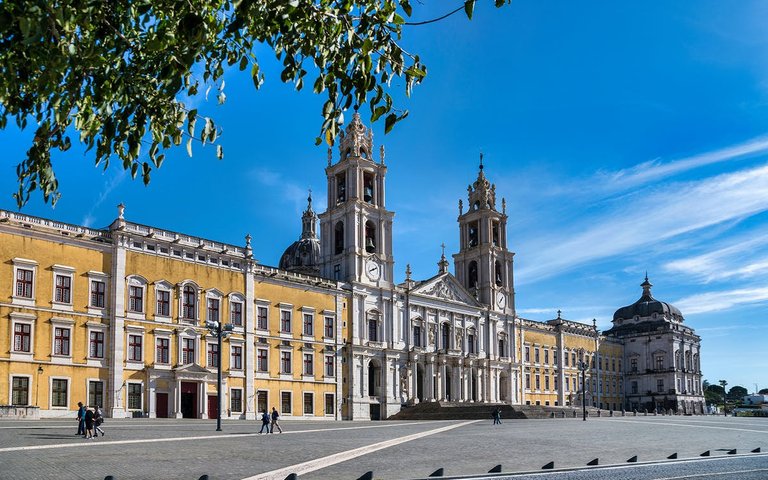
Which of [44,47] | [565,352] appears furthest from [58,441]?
[565,352]

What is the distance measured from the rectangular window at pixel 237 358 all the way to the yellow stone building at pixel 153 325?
0.26 feet

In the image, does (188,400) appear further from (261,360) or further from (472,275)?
(472,275)

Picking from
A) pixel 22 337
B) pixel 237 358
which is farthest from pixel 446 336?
pixel 22 337

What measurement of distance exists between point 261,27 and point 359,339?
50.1m

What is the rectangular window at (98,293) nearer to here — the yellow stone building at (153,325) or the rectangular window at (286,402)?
the yellow stone building at (153,325)

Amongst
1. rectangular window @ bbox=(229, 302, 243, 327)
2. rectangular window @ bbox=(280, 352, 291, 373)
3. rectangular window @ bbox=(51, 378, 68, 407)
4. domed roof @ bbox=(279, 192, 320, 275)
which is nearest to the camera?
rectangular window @ bbox=(51, 378, 68, 407)

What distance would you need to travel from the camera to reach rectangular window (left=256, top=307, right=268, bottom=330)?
168 feet

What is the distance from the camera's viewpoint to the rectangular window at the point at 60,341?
40812 mm

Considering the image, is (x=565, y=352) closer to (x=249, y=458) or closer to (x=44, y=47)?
(x=249, y=458)

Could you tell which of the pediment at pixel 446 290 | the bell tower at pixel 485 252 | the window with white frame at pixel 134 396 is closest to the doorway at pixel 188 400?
the window with white frame at pixel 134 396

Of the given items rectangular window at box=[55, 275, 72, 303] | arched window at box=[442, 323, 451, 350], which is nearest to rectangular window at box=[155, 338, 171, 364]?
rectangular window at box=[55, 275, 72, 303]

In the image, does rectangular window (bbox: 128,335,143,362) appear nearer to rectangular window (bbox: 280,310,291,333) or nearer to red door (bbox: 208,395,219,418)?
red door (bbox: 208,395,219,418)

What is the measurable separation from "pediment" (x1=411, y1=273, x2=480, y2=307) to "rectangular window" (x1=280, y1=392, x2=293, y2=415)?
14704 mm

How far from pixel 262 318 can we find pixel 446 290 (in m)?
20.3
